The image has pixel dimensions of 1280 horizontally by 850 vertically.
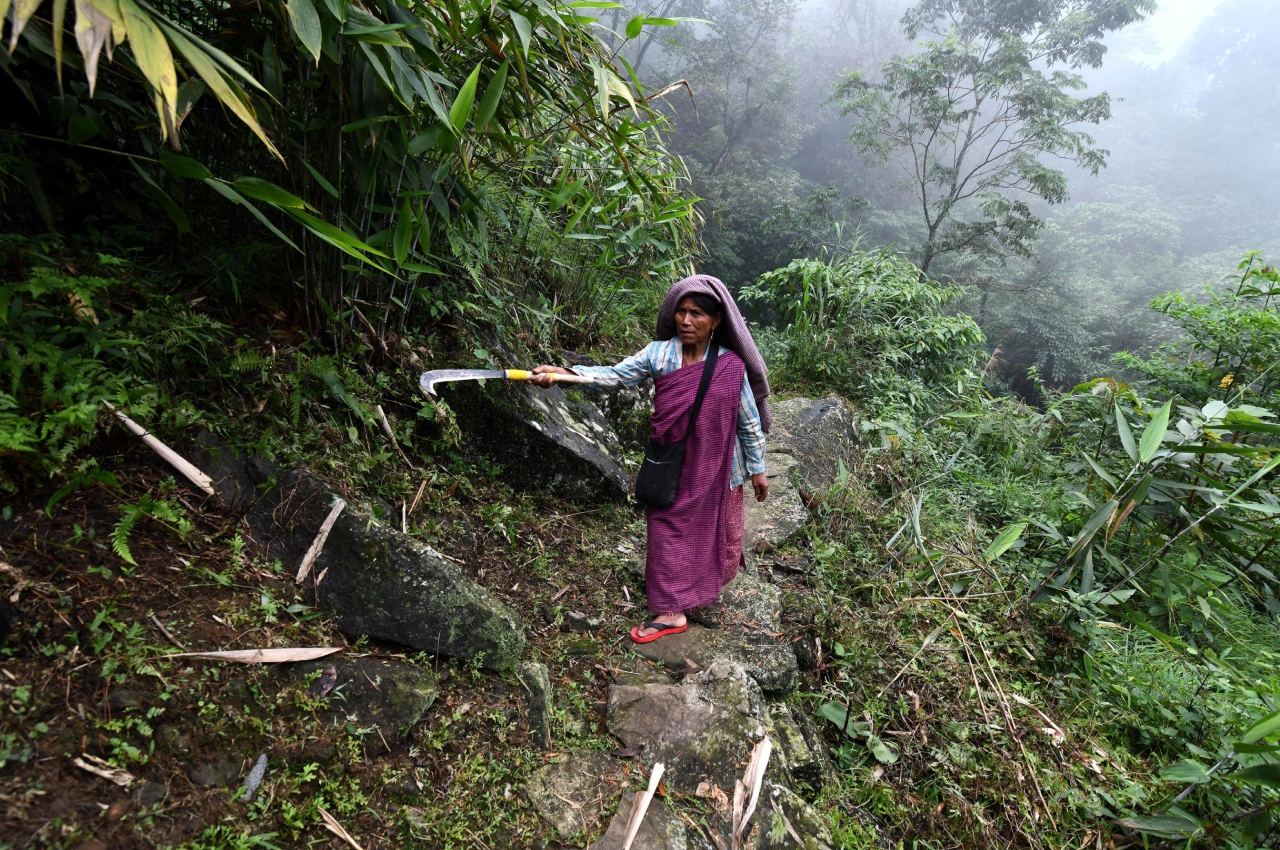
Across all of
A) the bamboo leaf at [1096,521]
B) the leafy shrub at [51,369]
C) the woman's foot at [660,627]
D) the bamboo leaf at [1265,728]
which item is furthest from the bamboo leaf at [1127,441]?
the leafy shrub at [51,369]

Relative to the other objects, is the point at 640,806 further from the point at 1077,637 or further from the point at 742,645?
the point at 1077,637

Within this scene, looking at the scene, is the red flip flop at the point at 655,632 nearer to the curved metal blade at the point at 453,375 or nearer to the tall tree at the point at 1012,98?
the curved metal blade at the point at 453,375

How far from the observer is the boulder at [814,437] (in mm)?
4070

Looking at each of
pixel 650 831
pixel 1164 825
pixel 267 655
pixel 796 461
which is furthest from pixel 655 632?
pixel 796 461

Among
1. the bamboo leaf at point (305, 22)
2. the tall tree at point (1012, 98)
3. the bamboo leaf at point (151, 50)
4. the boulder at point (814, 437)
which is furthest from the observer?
the tall tree at point (1012, 98)

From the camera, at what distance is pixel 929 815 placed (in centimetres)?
202

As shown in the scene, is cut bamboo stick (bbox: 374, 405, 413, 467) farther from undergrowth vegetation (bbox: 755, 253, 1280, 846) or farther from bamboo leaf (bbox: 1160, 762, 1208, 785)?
bamboo leaf (bbox: 1160, 762, 1208, 785)

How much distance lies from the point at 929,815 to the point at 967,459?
317 centimetres

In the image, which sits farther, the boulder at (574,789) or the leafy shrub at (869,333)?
the leafy shrub at (869,333)

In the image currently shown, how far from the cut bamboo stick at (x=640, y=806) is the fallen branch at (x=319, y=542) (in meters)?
1.10

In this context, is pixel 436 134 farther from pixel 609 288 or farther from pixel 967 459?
pixel 967 459

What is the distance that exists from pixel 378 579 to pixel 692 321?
1.40 metres

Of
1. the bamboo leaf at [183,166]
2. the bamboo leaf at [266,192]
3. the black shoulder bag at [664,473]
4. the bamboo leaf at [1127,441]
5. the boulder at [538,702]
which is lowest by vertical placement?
the boulder at [538,702]

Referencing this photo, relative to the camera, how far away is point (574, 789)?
65.8 inches
